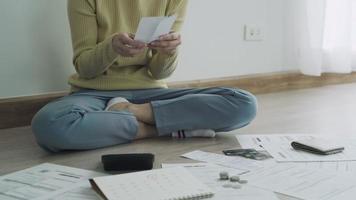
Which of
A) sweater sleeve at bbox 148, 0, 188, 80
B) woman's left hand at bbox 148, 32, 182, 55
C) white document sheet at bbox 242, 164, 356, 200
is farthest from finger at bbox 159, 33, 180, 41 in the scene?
white document sheet at bbox 242, 164, 356, 200

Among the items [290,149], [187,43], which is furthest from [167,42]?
[187,43]

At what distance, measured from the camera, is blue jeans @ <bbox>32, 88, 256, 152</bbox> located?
4.01 ft

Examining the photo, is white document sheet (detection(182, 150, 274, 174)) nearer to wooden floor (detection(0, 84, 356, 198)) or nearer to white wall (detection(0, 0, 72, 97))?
wooden floor (detection(0, 84, 356, 198))

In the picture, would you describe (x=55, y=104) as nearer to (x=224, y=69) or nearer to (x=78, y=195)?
(x=78, y=195)

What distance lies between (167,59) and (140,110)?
0.66ft

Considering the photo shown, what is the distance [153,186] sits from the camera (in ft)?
2.92

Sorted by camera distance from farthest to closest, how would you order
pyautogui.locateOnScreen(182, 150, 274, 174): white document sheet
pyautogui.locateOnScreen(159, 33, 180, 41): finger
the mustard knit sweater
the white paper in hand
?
the mustard knit sweater < pyautogui.locateOnScreen(159, 33, 180, 41): finger < the white paper in hand < pyautogui.locateOnScreen(182, 150, 274, 174): white document sheet

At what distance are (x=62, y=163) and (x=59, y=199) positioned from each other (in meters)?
0.28

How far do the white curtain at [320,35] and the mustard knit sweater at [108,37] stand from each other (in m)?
0.87

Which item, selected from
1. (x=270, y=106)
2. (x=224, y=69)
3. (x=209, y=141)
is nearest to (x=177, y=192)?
(x=209, y=141)

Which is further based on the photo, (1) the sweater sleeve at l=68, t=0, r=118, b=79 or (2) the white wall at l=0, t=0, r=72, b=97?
(2) the white wall at l=0, t=0, r=72, b=97

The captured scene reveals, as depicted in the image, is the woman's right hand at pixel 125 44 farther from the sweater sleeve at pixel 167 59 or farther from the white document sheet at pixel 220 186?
the white document sheet at pixel 220 186

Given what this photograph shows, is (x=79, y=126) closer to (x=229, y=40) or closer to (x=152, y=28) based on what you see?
(x=152, y=28)

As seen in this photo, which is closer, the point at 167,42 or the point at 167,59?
the point at 167,42
